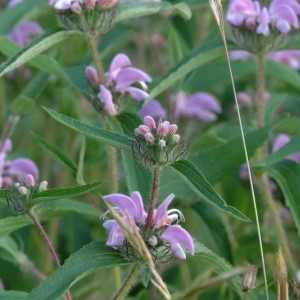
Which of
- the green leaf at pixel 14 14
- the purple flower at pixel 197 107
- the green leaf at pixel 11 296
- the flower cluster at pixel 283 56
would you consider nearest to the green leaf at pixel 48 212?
the green leaf at pixel 11 296

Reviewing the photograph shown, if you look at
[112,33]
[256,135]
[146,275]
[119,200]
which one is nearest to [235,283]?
[146,275]

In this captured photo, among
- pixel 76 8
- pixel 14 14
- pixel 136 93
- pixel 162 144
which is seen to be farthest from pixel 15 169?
pixel 162 144

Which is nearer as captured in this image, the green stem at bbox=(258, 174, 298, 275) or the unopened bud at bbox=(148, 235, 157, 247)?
the unopened bud at bbox=(148, 235, 157, 247)

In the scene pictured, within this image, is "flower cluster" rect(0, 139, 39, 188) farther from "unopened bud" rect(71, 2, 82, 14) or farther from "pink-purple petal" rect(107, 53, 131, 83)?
"unopened bud" rect(71, 2, 82, 14)

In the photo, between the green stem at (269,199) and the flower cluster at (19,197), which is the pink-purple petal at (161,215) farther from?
the green stem at (269,199)

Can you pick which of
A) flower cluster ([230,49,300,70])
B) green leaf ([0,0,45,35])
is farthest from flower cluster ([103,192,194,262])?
flower cluster ([230,49,300,70])

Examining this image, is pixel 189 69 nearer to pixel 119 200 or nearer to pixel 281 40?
pixel 281 40
